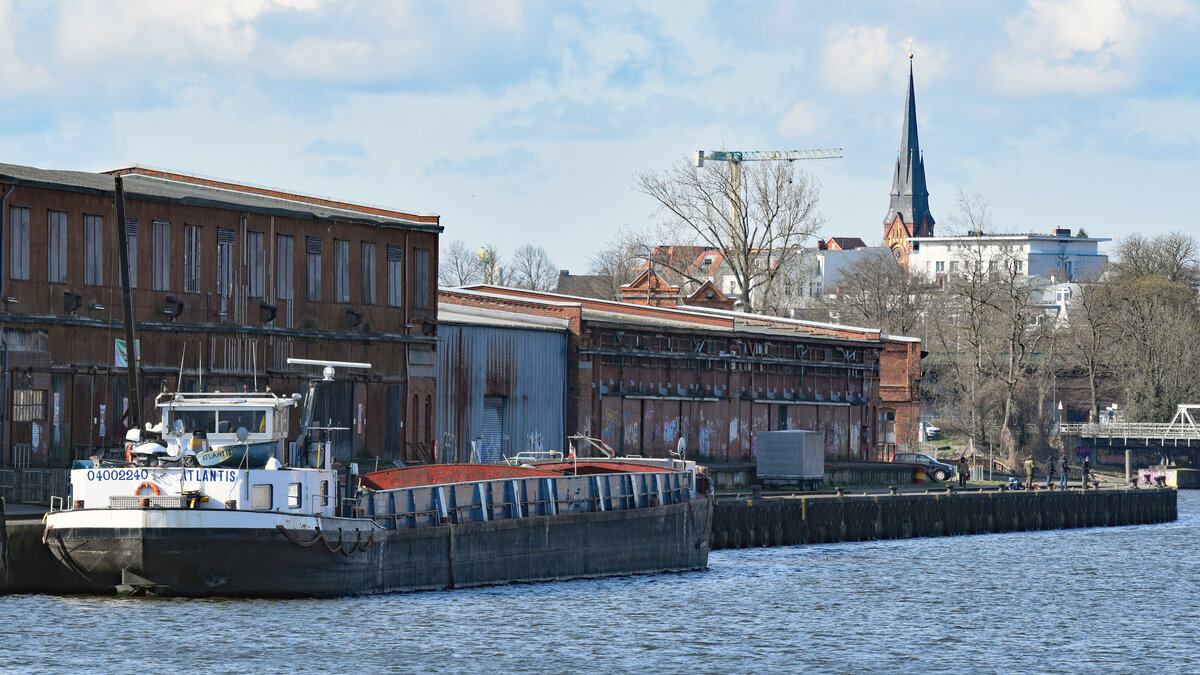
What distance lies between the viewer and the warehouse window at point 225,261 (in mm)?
55688

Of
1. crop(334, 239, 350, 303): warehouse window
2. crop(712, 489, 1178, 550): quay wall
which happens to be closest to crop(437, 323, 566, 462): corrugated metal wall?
crop(334, 239, 350, 303): warehouse window

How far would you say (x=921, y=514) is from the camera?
72.2 m

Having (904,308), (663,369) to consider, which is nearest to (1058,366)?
(904,308)

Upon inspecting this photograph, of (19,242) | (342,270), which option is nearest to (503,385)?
(342,270)

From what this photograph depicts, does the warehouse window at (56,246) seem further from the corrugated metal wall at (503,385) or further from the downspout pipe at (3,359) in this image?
the corrugated metal wall at (503,385)

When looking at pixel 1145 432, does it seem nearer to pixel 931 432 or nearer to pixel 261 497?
pixel 931 432

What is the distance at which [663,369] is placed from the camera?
74750 mm

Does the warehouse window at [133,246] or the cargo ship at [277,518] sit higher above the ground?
the warehouse window at [133,246]

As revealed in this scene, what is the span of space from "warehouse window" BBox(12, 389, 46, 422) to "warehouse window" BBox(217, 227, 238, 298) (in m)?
7.23

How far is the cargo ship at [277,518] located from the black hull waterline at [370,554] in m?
0.04

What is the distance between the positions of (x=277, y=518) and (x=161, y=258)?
19769mm

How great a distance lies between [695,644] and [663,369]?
38376 millimetres

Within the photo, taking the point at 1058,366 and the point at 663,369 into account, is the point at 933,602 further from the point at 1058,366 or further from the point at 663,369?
the point at 1058,366

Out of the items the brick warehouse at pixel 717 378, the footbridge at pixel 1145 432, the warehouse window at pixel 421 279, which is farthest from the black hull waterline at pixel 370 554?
the footbridge at pixel 1145 432
